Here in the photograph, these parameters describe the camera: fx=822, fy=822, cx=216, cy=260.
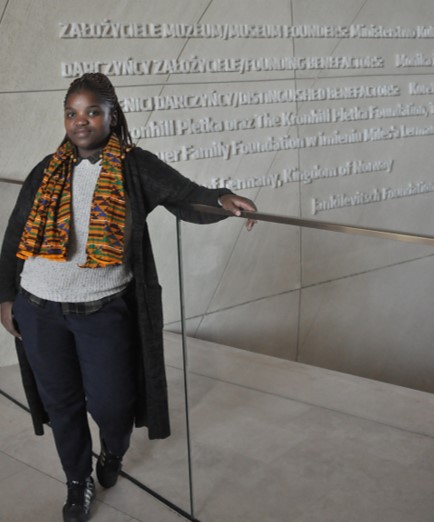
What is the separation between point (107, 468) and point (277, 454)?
31.3 inches

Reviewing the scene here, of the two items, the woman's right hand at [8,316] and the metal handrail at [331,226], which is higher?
the metal handrail at [331,226]

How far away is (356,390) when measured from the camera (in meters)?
2.12

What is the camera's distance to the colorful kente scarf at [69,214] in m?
2.38

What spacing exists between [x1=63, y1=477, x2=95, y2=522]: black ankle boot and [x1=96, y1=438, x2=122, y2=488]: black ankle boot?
0.13m

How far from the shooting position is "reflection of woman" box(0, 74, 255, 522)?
7.89ft

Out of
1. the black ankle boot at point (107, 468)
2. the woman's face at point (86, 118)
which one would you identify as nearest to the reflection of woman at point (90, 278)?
the woman's face at point (86, 118)

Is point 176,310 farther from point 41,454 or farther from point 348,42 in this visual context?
point 348,42

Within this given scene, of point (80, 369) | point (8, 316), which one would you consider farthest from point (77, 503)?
point (8, 316)

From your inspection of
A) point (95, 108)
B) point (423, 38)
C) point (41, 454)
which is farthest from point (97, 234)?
point (423, 38)

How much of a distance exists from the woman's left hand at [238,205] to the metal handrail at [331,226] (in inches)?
0.6

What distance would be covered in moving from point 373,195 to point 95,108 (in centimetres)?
452

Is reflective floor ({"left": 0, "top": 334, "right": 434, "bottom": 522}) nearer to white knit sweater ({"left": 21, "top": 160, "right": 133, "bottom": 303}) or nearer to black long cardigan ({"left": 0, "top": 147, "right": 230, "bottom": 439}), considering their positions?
black long cardigan ({"left": 0, "top": 147, "right": 230, "bottom": 439})

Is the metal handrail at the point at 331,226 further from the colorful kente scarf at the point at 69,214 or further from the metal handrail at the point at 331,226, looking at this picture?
the colorful kente scarf at the point at 69,214

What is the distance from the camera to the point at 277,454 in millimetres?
2387
